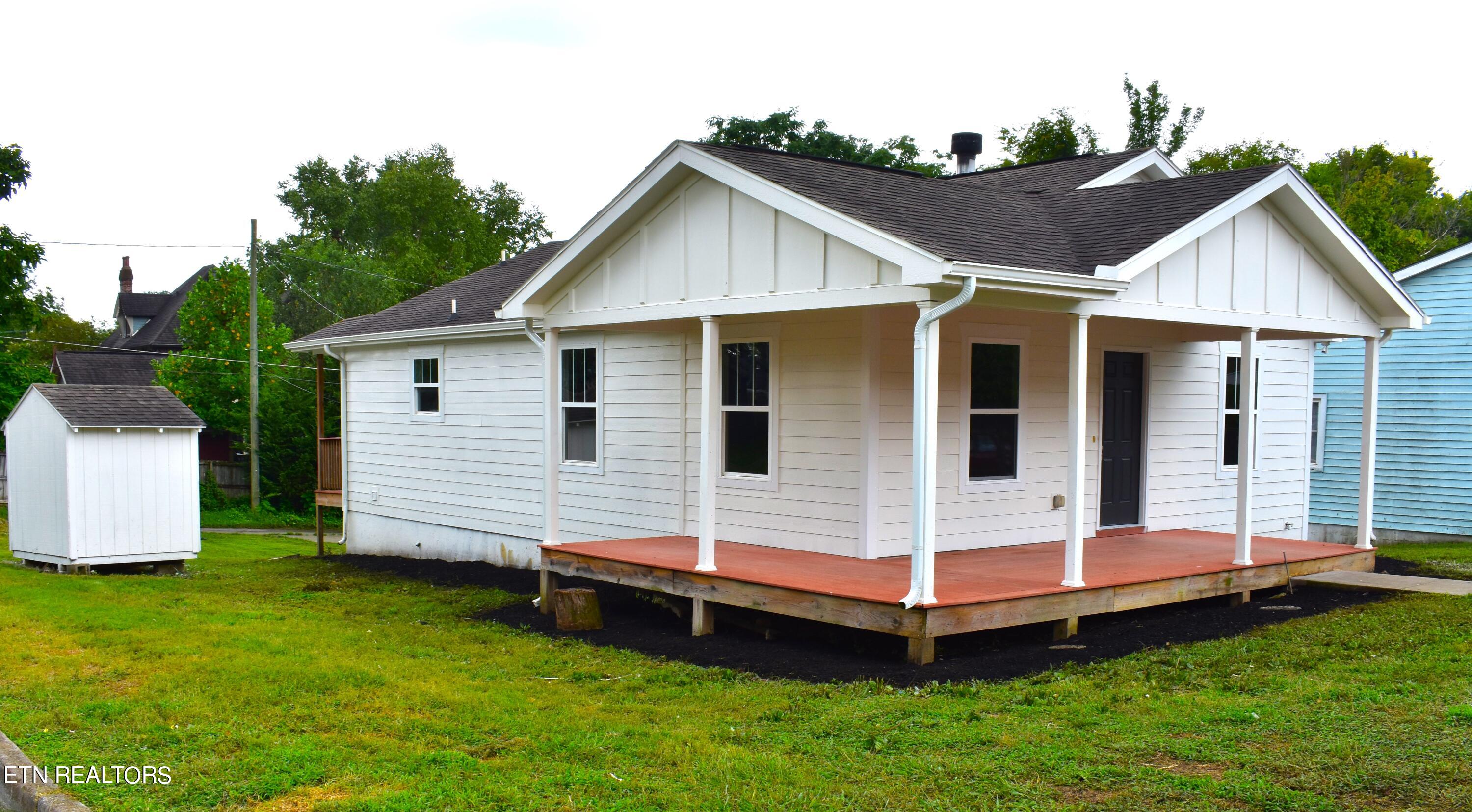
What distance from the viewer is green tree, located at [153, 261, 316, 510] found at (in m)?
29.3

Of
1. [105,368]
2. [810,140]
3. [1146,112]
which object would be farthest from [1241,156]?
[105,368]

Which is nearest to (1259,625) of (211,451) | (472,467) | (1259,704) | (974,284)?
(1259,704)

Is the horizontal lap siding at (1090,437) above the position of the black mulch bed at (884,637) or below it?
above

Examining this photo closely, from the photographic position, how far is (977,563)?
31.1ft

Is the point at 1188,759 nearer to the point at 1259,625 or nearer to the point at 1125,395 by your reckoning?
the point at 1259,625

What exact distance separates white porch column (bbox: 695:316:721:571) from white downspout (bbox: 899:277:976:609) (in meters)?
2.01

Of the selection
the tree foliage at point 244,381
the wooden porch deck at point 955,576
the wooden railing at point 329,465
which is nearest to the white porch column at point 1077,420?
the wooden porch deck at point 955,576

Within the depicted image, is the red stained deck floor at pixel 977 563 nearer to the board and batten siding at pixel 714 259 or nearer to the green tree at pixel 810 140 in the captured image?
the board and batten siding at pixel 714 259

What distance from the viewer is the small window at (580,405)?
508 inches

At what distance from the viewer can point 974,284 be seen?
7.25 m

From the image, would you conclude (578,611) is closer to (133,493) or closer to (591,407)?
(591,407)

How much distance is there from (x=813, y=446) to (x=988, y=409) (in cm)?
165

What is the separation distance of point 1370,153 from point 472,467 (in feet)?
101

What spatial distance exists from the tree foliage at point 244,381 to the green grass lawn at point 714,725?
67.8 ft
